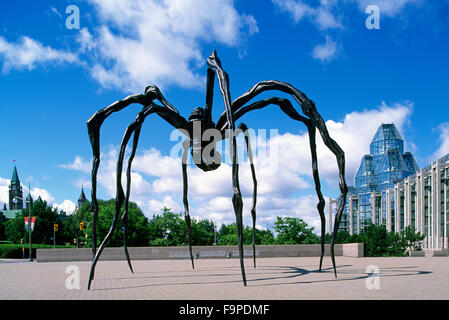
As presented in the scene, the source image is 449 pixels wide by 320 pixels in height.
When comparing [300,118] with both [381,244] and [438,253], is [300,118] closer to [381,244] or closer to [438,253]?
[381,244]

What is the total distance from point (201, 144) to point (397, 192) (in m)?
59.5

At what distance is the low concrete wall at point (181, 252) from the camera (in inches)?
790

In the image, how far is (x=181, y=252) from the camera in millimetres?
20141

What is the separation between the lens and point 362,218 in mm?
89625

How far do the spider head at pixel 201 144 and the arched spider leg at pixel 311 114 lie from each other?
15.8 inches

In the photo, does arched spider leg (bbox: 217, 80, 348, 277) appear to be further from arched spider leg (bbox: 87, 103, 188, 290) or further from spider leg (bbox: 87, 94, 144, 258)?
spider leg (bbox: 87, 94, 144, 258)

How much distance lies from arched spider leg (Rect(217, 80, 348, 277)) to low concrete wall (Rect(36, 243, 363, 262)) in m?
12.4

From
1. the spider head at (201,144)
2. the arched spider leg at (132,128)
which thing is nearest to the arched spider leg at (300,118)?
the spider head at (201,144)

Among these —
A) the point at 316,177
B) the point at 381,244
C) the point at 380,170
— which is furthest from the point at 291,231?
the point at 380,170

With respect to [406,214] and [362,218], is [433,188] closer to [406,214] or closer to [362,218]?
[406,214]

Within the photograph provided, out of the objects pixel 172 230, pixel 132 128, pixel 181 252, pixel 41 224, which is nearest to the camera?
pixel 132 128

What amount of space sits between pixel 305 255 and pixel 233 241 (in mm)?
17114

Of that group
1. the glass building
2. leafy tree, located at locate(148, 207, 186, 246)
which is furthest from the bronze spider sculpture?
the glass building
